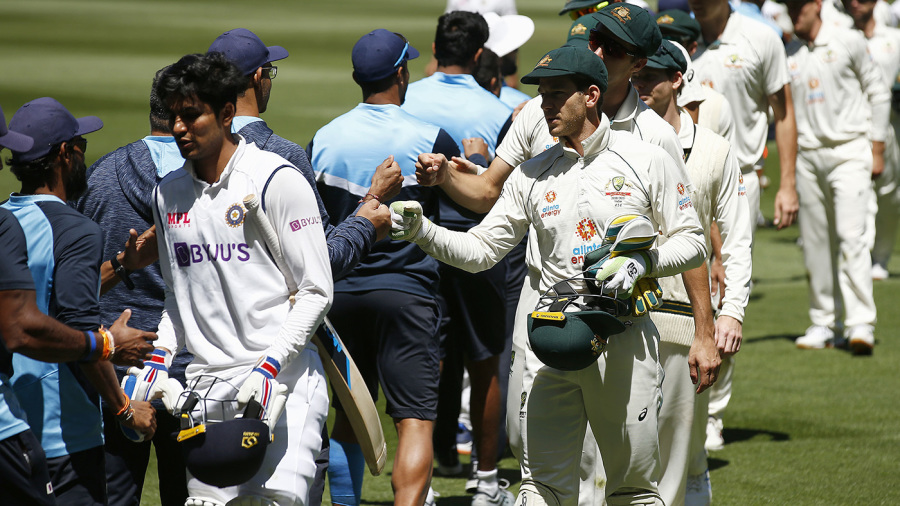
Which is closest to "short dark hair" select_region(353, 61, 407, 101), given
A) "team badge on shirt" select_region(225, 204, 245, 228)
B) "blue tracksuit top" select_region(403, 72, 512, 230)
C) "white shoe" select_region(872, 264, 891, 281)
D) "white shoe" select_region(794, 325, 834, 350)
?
"blue tracksuit top" select_region(403, 72, 512, 230)

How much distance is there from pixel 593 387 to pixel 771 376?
468 cm

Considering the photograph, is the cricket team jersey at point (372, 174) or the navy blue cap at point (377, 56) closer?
the cricket team jersey at point (372, 174)

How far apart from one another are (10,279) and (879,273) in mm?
10356

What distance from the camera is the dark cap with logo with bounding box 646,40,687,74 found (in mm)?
4730

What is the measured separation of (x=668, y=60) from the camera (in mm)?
4750

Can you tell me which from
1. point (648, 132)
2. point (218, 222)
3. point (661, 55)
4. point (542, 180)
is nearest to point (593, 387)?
point (542, 180)

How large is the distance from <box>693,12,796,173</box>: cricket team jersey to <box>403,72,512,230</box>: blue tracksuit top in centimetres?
167

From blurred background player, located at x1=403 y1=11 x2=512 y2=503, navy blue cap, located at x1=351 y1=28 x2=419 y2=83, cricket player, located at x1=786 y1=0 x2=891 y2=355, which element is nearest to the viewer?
navy blue cap, located at x1=351 y1=28 x2=419 y2=83

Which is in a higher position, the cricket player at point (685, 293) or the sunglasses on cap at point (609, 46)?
the sunglasses on cap at point (609, 46)

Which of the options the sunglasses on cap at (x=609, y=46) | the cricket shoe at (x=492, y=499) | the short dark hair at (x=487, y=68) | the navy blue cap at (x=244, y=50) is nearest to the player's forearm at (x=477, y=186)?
the sunglasses on cap at (x=609, y=46)

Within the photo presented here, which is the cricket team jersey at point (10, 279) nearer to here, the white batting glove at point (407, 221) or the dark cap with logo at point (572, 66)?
the white batting glove at point (407, 221)

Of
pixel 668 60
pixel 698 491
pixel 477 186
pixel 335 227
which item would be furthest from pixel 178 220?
pixel 698 491

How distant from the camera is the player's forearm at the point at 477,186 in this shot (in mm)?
4379

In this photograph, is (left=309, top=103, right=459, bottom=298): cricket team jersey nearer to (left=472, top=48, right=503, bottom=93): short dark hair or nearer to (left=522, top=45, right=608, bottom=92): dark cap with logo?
(left=522, top=45, right=608, bottom=92): dark cap with logo
